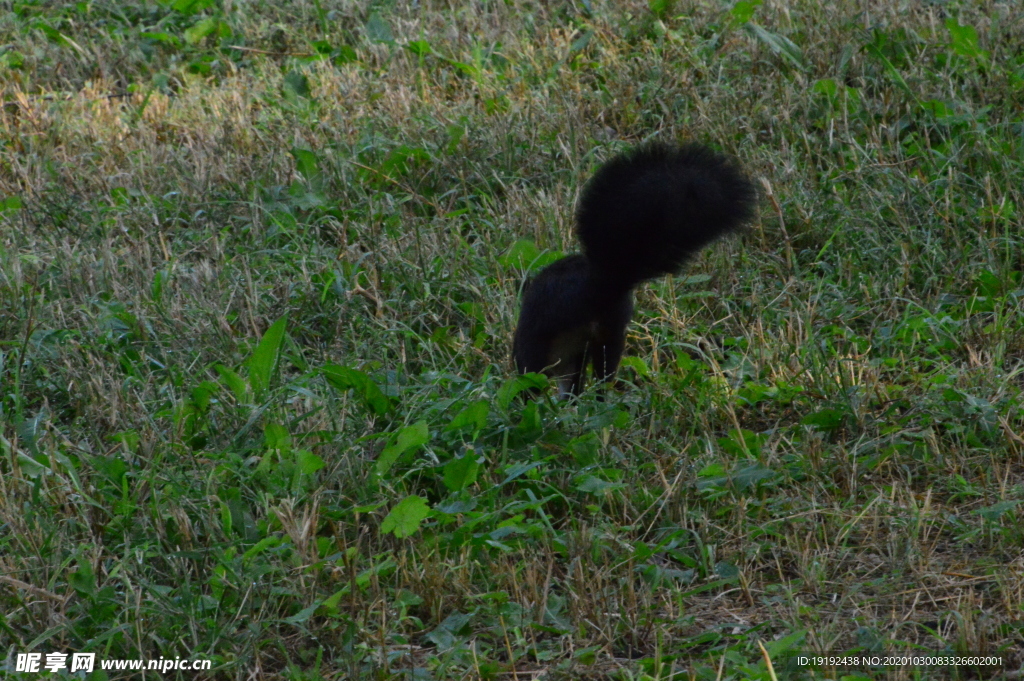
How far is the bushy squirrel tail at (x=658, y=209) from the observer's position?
3.71 m

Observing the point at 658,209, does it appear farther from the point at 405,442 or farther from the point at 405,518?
the point at 405,518

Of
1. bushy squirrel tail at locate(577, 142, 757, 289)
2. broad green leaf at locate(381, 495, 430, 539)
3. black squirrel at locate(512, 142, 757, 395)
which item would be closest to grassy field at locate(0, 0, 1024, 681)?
broad green leaf at locate(381, 495, 430, 539)

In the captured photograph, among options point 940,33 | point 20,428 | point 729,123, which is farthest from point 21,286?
→ point 940,33

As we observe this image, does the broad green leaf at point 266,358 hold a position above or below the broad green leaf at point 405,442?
below

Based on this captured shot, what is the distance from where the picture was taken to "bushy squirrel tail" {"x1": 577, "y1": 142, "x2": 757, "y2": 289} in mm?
3707

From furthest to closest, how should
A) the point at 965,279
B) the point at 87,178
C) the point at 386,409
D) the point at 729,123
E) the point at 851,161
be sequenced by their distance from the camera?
the point at 87,178 < the point at 729,123 < the point at 851,161 < the point at 965,279 < the point at 386,409

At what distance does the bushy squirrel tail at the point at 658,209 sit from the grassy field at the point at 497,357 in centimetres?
50

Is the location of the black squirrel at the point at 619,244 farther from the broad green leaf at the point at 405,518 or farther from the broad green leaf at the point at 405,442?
the broad green leaf at the point at 405,518

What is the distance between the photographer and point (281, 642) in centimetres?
288

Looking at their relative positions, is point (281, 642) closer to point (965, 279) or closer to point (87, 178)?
point (965, 279)

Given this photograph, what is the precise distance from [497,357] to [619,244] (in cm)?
90

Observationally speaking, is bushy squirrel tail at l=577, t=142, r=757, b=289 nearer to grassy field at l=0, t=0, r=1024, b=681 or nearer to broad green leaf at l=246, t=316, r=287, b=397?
grassy field at l=0, t=0, r=1024, b=681

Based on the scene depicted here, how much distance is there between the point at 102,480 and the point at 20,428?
61 centimetres

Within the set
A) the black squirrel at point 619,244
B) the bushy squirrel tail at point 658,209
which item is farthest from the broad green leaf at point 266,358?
the bushy squirrel tail at point 658,209
